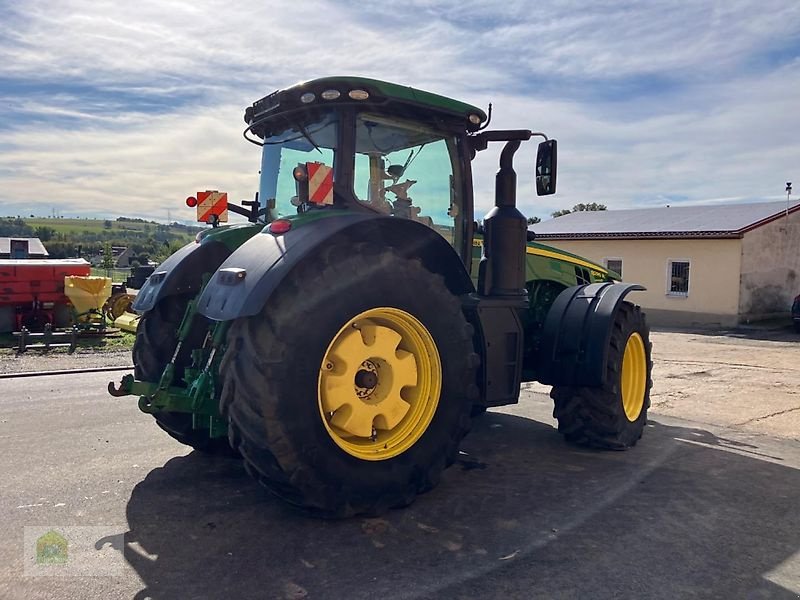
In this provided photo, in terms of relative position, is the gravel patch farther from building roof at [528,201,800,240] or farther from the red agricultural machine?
building roof at [528,201,800,240]

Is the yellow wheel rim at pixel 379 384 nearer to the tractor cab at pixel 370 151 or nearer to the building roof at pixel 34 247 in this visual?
the tractor cab at pixel 370 151

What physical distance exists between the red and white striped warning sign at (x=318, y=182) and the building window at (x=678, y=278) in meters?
19.2

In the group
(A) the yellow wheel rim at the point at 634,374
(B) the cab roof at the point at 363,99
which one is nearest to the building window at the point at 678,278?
(A) the yellow wheel rim at the point at 634,374

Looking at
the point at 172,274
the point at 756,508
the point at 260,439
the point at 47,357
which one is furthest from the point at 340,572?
the point at 47,357

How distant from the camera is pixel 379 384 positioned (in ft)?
13.1

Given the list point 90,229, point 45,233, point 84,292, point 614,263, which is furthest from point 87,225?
point 84,292

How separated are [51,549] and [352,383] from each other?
1.73 meters

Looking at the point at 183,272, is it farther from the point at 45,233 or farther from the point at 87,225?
the point at 87,225

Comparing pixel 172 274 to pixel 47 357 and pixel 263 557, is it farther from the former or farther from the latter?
pixel 47 357

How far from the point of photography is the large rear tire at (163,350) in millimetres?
4762

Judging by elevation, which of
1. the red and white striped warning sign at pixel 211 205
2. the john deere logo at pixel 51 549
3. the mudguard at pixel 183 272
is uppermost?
the red and white striped warning sign at pixel 211 205

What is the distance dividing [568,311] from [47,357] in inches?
353

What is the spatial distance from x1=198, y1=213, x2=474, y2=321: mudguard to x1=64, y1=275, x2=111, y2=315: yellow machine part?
11.2 metres

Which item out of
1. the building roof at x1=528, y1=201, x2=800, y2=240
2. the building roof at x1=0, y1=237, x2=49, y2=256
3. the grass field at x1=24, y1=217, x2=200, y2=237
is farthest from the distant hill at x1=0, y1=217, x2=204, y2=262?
the building roof at x1=528, y1=201, x2=800, y2=240
